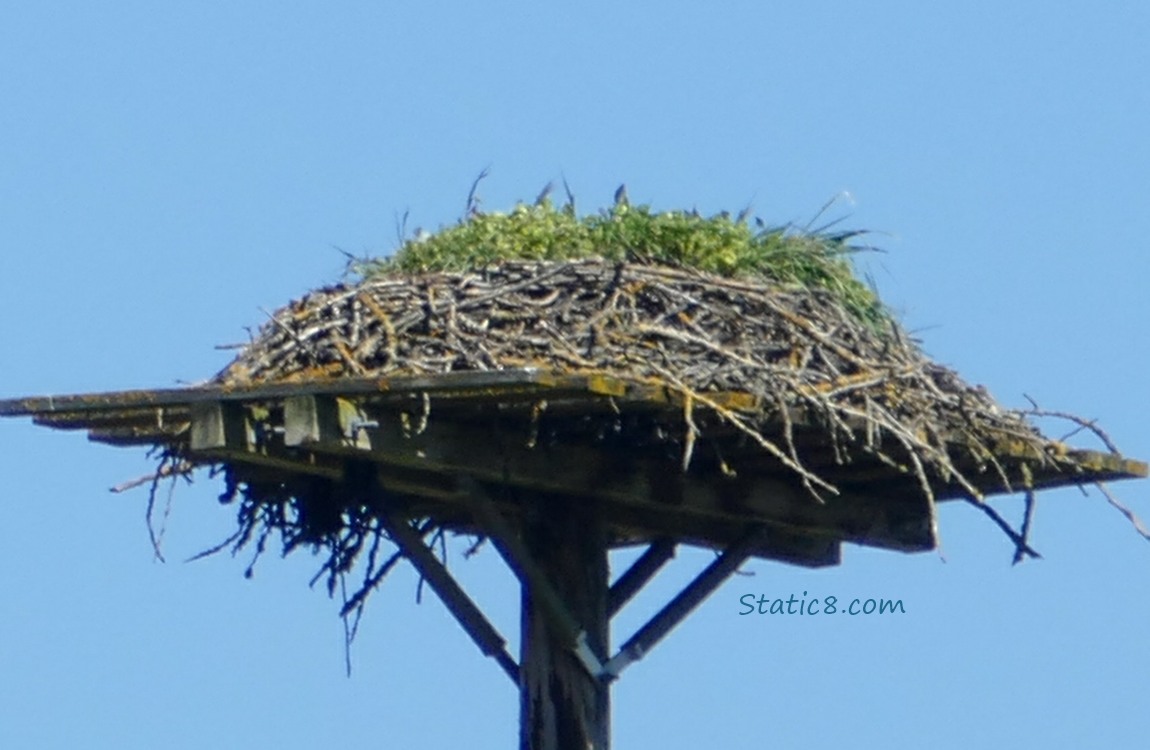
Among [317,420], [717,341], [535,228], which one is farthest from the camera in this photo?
[535,228]

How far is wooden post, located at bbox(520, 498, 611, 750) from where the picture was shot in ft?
32.2

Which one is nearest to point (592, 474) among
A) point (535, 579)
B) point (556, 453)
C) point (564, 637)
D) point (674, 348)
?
point (556, 453)

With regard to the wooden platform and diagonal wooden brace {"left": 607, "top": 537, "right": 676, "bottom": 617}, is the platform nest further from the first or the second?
diagonal wooden brace {"left": 607, "top": 537, "right": 676, "bottom": 617}

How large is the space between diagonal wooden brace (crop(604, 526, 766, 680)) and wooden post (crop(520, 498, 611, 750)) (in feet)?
0.25

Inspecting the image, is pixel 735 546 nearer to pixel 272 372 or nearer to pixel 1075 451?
pixel 1075 451

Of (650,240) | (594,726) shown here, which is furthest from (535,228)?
(594,726)

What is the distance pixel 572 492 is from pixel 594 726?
2.52ft

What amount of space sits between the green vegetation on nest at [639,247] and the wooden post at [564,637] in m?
0.92

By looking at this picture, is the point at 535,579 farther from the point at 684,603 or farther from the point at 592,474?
the point at 684,603

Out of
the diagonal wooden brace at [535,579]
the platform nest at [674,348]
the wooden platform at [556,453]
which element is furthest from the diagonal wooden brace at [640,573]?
the platform nest at [674,348]

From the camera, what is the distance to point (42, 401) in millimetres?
9422

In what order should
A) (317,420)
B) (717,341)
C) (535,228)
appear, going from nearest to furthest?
(317,420) → (717,341) → (535,228)

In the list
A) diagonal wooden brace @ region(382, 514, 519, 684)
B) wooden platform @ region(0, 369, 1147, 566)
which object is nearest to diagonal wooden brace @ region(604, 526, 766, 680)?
wooden platform @ region(0, 369, 1147, 566)

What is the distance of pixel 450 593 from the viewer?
32.6ft
